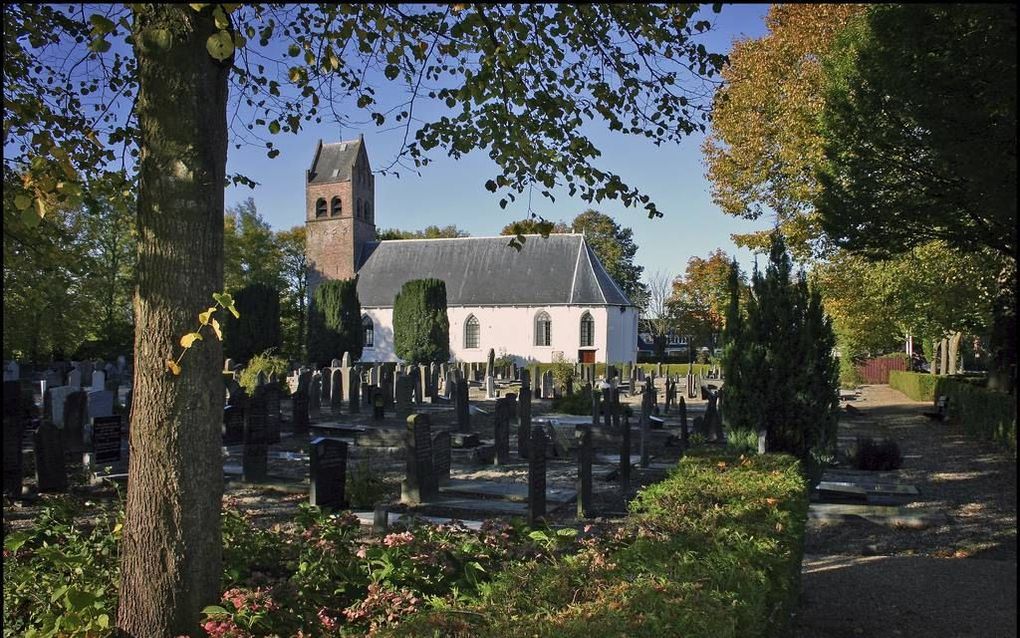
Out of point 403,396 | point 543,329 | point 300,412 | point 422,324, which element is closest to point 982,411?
point 403,396

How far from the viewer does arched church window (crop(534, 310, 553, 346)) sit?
47.4m

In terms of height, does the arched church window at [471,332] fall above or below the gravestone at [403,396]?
above

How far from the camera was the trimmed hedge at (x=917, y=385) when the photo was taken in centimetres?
2533

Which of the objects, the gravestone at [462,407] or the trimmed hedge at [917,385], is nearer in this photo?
the gravestone at [462,407]

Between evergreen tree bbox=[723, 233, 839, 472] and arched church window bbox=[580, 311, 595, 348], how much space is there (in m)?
37.0

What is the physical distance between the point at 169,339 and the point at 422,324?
124ft

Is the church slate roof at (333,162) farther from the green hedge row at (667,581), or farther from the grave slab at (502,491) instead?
the green hedge row at (667,581)

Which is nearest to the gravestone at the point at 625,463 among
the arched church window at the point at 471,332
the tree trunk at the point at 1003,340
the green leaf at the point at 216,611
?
the green leaf at the point at 216,611

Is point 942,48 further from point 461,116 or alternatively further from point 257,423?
point 257,423

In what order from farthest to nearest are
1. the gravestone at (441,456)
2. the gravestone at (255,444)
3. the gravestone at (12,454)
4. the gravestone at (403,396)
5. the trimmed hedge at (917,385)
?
1. the trimmed hedge at (917,385)
2. the gravestone at (403,396)
3. the gravestone at (255,444)
4. the gravestone at (441,456)
5. the gravestone at (12,454)

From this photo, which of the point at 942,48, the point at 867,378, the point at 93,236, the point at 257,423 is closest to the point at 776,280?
the point at 942,48

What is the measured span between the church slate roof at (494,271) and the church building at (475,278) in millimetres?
67

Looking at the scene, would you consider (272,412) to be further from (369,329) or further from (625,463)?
(369,329)

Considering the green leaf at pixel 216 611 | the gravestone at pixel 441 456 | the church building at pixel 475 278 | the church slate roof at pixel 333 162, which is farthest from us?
the church slate roof at pixel 333 162
